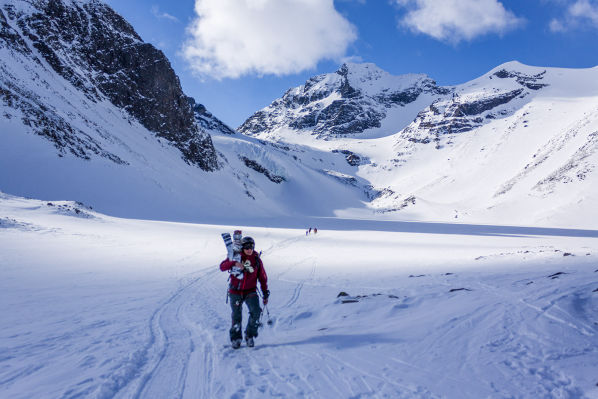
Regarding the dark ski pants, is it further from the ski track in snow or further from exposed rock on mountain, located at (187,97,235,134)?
exposed rock on mountain, located at (187,97,235,134)

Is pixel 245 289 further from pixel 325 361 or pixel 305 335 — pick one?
pixel 325 361

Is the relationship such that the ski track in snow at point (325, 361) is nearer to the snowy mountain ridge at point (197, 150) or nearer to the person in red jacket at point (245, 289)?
the person in red jacket at point (245, 289)

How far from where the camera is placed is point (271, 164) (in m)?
117

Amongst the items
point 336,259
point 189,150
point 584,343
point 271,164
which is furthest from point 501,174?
point 584,343

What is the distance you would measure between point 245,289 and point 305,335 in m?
1.72

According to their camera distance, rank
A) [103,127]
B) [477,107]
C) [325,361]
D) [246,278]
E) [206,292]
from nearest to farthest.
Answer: [325,361], [246,278], [206,292], [103,127], [477,107]

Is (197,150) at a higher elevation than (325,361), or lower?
higher

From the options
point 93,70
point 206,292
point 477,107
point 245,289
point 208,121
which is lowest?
point 206,292

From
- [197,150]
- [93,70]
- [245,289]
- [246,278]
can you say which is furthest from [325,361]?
[93,70]

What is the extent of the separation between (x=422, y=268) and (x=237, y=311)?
1093cm

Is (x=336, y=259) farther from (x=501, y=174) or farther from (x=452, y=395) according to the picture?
(x=501, y=174)

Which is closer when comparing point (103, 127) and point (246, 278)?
point (246, 278)

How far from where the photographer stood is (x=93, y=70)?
219 ft

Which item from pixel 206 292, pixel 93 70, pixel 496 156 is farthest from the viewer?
pixel 496 156
